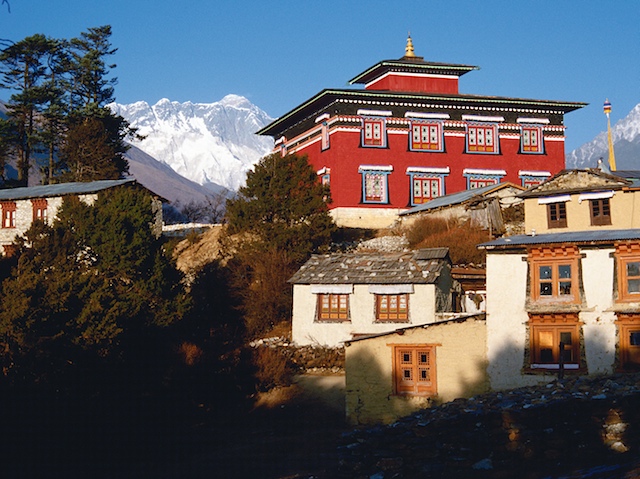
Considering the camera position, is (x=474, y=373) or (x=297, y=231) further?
(x=297, y=231)

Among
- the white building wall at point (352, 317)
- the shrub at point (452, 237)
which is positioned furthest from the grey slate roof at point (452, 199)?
the white building wall at point (352, 317)

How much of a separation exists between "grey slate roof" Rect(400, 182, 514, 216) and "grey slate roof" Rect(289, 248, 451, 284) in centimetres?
1210

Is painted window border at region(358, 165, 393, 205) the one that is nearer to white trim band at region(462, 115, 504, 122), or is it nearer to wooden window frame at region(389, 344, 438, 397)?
white trim band at region(462, 115, 504, 122)

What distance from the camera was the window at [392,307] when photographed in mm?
39938

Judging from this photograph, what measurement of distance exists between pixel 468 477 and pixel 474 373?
528 inches

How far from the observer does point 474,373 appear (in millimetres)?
31094

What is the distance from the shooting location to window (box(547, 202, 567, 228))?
36.2 m

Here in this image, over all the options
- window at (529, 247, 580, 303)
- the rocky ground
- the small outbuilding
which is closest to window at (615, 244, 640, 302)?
window at (529, 247, 580, 303)

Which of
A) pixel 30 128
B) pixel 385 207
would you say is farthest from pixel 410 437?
pixel 30 128

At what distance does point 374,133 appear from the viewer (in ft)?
200

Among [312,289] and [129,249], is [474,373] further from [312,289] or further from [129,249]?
[129,249]

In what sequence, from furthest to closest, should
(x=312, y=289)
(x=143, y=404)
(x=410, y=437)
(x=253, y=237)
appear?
(x=253, y=237), (x=312, y=289), (x=143, y=404), (x=410, y=437)

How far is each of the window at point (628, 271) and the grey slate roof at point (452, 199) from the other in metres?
22.8

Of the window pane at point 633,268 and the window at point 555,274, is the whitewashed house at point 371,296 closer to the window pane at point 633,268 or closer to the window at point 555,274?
the window at point 555,274
